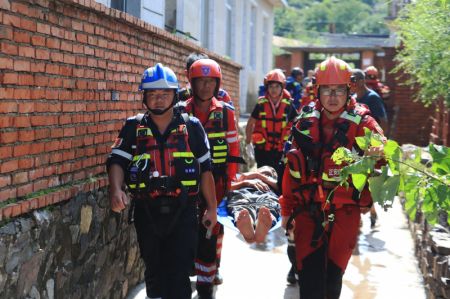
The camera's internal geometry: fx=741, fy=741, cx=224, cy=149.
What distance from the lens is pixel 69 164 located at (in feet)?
16.1

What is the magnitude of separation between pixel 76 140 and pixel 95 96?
48cm

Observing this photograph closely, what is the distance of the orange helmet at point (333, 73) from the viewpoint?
5.00 meters

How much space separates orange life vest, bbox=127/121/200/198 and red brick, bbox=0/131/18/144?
1001mm

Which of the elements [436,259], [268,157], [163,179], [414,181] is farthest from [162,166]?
[268,157]

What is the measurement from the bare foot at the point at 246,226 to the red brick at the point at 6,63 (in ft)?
7.07

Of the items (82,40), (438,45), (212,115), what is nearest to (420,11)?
(438,45)

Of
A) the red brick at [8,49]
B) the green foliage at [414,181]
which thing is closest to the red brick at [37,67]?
the red brick at [8,49]

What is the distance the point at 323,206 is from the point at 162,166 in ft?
3.53

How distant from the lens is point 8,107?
3.88 meters

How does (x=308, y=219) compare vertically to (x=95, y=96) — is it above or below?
below

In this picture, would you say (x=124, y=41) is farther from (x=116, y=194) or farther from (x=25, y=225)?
(x=25, y=225)

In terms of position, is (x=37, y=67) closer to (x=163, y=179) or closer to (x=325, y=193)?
(x=163, y=179)

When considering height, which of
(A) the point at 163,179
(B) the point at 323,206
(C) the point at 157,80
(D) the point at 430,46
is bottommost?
(B) the point at 323,206

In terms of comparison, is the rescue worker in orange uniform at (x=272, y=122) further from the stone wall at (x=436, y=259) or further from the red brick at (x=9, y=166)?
the red brick at (x=9, y=166)
